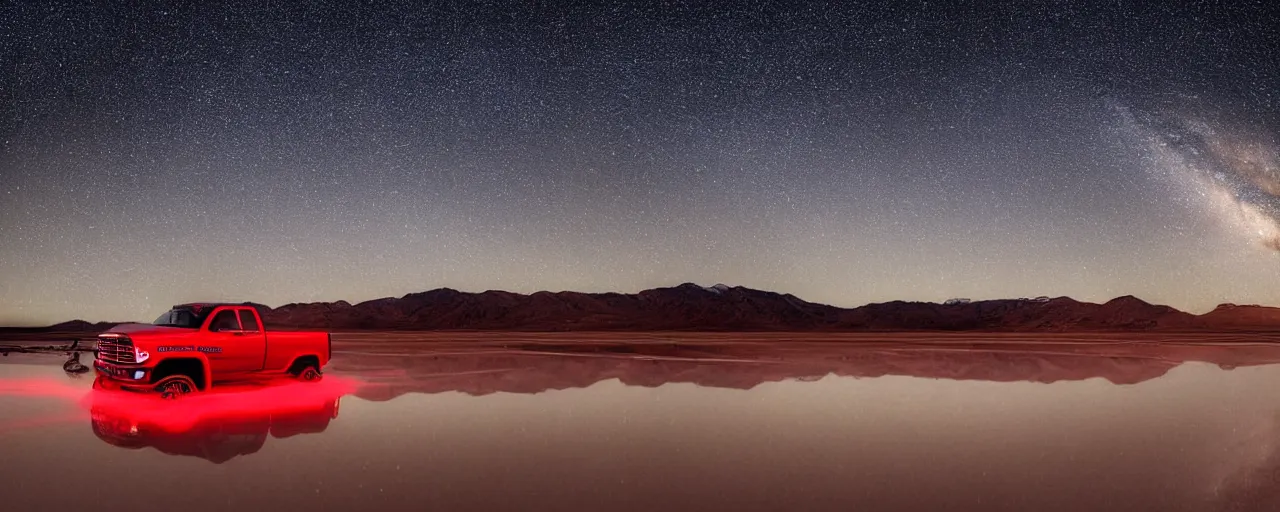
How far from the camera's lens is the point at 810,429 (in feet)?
35.8

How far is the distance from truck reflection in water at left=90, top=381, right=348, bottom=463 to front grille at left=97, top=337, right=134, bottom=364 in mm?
720

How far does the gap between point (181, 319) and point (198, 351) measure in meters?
1.35

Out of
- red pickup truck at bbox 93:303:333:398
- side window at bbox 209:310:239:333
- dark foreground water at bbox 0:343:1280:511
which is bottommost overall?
dark foreground water at bbox 0:343:1280:511

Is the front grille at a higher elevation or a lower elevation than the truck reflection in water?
higher

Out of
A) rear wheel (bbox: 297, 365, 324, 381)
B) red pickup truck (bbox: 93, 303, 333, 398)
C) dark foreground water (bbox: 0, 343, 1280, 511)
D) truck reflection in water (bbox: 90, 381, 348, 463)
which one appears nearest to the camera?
dark foreground water (bbox: 0, 343, 1280, 511)

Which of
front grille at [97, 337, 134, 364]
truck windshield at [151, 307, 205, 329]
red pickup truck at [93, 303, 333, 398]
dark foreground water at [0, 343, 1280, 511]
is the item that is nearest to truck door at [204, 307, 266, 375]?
red pickup truck at [93, 303, 333, 398]

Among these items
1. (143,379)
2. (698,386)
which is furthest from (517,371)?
(143,379)

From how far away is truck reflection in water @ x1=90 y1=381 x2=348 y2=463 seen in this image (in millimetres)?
9211

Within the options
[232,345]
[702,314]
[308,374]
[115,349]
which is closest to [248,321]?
[232,345]

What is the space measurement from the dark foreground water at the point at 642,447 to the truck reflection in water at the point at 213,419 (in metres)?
0.06

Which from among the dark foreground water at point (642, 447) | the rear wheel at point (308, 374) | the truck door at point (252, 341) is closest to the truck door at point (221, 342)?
the truck door at point (252, 341)

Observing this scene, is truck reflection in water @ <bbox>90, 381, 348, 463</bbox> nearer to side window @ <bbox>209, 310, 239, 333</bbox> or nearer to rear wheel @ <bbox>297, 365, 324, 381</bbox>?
rear wheel @ <bbox>297, 365, 324, 381</bbox>

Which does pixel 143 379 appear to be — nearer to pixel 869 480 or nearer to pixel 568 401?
pixel 568 401

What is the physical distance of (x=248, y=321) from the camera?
A: 15.6 meters
